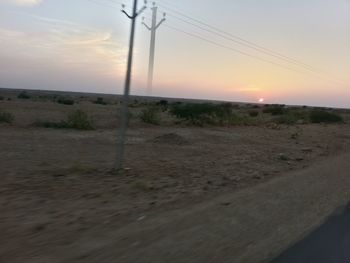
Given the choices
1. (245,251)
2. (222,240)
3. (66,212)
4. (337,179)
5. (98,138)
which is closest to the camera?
(245,251)

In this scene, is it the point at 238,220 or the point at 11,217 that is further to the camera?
the point at 238,220

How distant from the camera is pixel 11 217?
30.6 ft

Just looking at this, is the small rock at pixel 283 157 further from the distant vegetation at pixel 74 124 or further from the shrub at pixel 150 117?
the shrub at pixel 150 117

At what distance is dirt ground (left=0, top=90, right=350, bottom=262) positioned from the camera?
29.6 ft

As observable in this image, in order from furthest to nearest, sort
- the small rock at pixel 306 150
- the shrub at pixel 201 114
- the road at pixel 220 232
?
the shrub at pixel 201 114 < the small rock at pixel 306 150 < the road at pixel 220 232

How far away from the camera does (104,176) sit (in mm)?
14883

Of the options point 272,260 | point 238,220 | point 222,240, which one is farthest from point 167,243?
point 238,220

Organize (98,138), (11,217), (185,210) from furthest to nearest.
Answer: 1. (98,138)
2. (185,210)
3. (11,217)

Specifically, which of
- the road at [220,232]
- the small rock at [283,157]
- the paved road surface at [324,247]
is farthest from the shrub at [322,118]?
the paved road surface at [324,247]

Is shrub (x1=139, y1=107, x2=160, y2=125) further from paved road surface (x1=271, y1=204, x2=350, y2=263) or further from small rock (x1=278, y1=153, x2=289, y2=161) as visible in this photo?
paved road surface (x1=271, y1=204, x2=350, y2=263)

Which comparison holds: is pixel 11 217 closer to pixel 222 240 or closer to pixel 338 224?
pixel 222 240

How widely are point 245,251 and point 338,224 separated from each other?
3.22 metres

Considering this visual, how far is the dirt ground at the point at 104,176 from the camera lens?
355 inches

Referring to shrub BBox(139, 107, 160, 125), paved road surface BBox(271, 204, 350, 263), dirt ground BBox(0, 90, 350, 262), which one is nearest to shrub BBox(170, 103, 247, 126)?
shrub BBox(139, 107, 160, 125)
